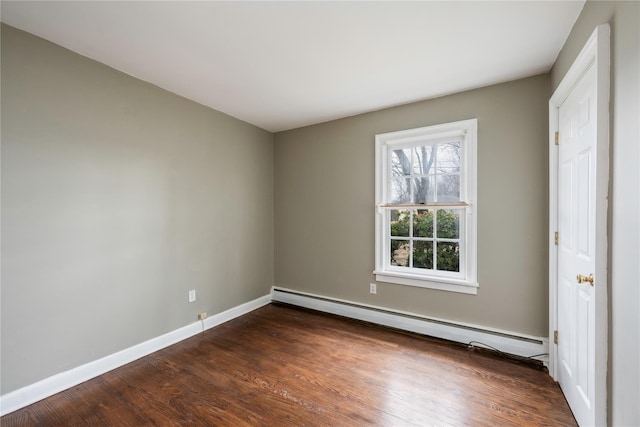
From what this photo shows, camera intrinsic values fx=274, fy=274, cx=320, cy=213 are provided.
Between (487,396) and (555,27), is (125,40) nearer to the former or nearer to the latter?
(555,27)

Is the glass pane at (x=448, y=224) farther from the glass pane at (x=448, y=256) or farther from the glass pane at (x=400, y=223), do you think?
the glass pane at (x=400, y=223)

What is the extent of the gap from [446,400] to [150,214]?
2.78 metres

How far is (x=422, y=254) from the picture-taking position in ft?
9.61

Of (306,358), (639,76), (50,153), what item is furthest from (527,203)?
(50,153)

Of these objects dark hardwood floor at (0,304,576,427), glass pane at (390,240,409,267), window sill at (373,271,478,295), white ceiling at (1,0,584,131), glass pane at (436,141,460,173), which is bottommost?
dark hardwood floor at (0,304,576,427)

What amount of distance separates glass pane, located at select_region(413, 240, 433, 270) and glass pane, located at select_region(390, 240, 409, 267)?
0.09 metres

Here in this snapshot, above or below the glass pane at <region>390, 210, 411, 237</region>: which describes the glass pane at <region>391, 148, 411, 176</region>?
above

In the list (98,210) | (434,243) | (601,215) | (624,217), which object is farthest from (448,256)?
(98,210)

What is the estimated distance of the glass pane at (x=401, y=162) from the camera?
3012 mm

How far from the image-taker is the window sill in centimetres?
260

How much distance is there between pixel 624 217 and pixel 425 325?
2.03m

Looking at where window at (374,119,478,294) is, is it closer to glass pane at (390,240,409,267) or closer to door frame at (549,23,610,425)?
glass pane at (390,240,409,267)

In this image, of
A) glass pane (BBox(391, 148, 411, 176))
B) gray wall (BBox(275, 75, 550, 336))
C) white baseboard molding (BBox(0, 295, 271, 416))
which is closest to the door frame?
gray wall (BBox(275, 75, 550, 336))

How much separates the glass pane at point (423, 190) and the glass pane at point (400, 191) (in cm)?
8
